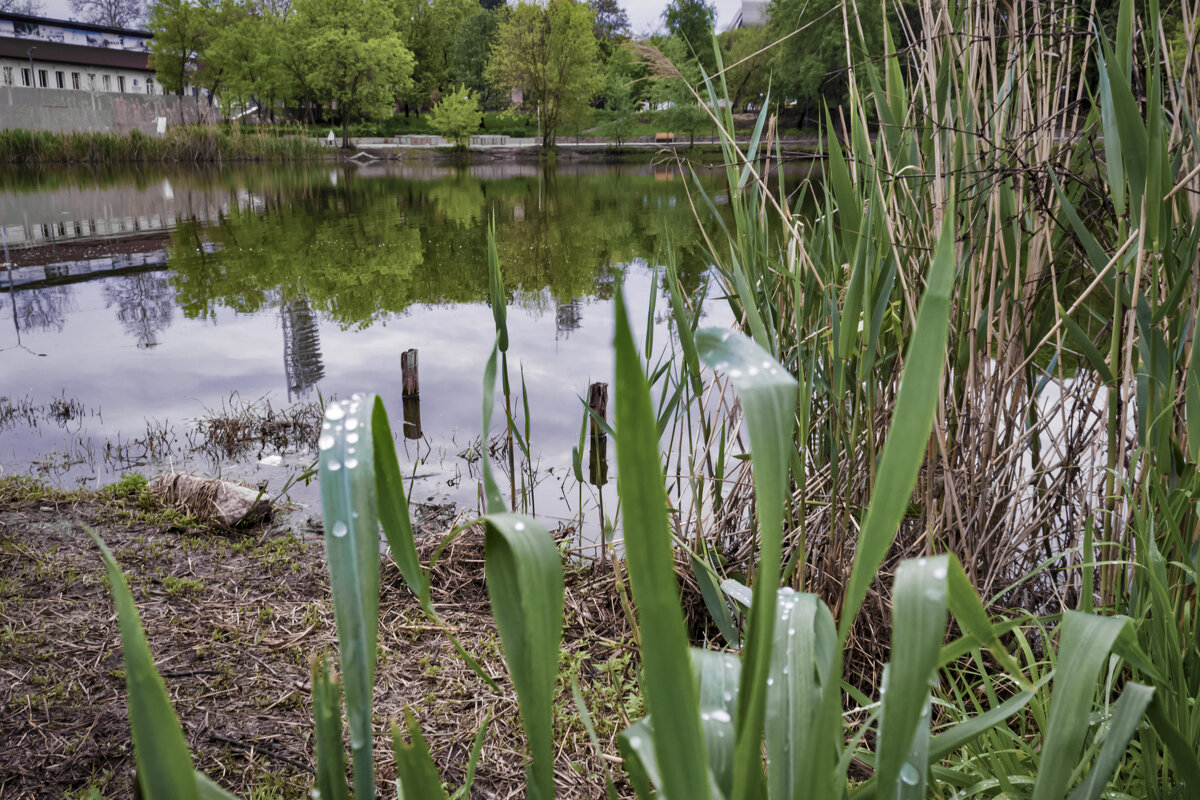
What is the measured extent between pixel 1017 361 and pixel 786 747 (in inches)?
56.1

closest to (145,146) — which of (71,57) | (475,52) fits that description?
(71,57)

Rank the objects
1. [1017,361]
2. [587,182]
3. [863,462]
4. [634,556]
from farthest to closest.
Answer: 1. [587,182]
2. [863,462]
3. [1017,361]
4. [634,556]

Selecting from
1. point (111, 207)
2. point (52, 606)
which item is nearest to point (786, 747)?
point (52, 606)

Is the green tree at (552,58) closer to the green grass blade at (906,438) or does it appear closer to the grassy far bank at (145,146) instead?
the grassy far bank at (145,146)

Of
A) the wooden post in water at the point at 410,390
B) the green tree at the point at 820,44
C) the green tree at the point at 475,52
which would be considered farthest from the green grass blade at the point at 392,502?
the green tree at the point at 475,52

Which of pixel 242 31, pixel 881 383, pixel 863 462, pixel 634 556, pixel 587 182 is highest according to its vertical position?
pixel 242 31

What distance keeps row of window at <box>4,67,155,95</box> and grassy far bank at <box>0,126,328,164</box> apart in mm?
15596

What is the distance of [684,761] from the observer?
0.38 metres

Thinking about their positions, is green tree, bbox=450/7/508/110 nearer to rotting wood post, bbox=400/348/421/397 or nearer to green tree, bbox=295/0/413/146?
green tree, bbox=295/0/413/146

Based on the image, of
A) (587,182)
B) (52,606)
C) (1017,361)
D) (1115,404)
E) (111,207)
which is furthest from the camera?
(587,182)

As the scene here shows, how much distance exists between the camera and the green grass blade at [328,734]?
41 cm

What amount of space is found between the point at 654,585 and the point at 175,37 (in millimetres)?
42735

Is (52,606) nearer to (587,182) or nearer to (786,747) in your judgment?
(786,747)

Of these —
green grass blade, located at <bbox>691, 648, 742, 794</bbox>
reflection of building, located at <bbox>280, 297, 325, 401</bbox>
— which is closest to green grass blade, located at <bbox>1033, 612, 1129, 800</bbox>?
green grass blade, located at <bbox>691, 648, 742, 794</bbox>
